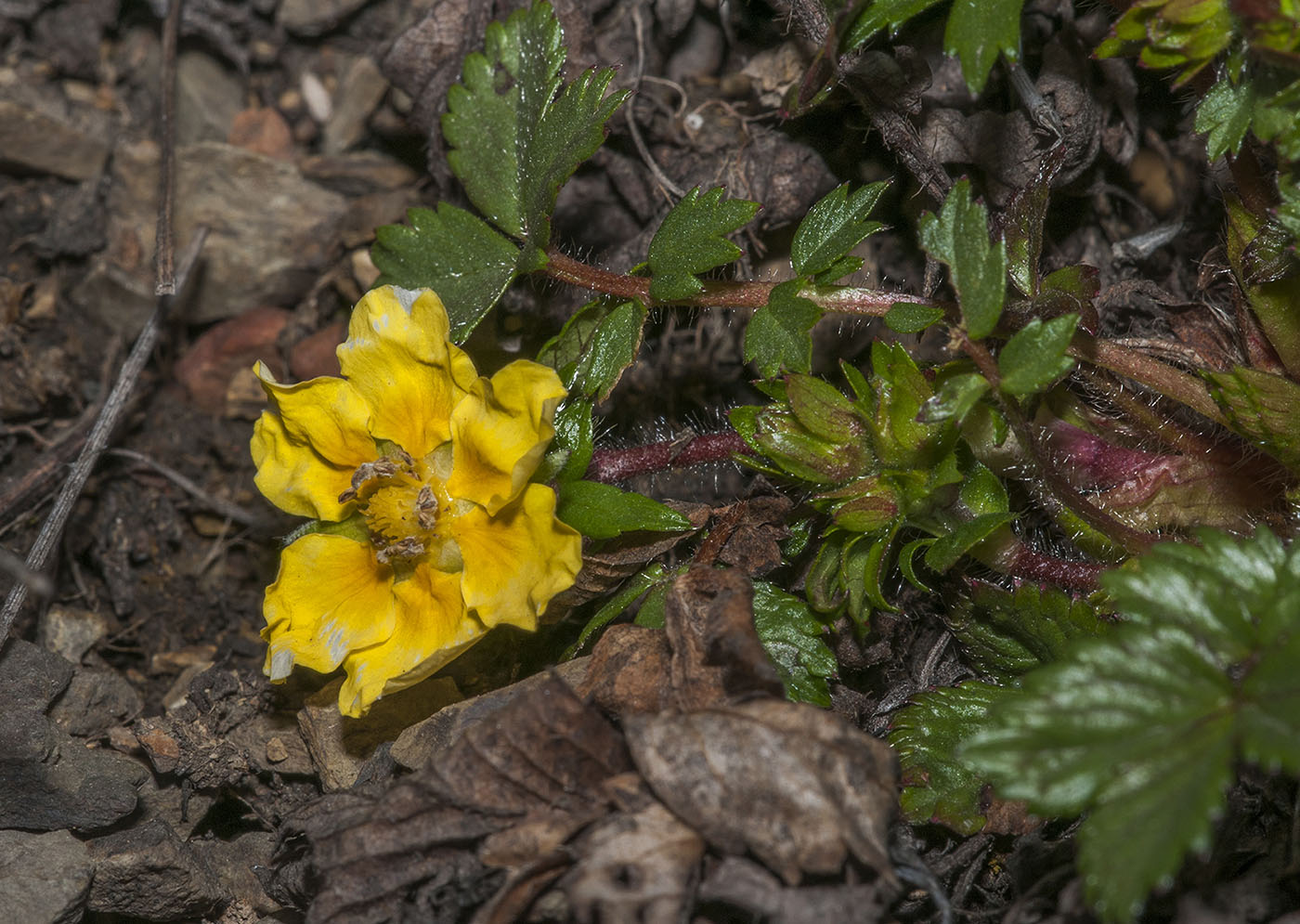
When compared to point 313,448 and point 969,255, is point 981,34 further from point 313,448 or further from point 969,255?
point 313,448

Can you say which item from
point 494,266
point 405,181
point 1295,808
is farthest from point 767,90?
point 1295,808

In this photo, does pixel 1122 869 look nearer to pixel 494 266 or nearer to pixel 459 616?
pixel 459 616

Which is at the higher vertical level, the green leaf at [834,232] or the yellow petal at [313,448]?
the green leaf at [834,232]

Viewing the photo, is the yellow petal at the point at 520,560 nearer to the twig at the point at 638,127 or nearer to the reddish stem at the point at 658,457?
the reddish stem at the point at 658,457

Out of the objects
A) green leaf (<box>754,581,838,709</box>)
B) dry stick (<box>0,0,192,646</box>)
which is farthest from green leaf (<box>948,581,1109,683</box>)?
dry stick (<box>0,0,192,646</box>)

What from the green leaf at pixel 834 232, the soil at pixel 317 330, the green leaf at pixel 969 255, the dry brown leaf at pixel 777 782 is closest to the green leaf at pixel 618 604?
the soil at pixel 317 330

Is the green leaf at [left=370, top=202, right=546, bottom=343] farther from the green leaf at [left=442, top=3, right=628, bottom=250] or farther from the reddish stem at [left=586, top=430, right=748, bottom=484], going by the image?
the reddish stem at [left=586, top=430, right=748, bottom=484]
